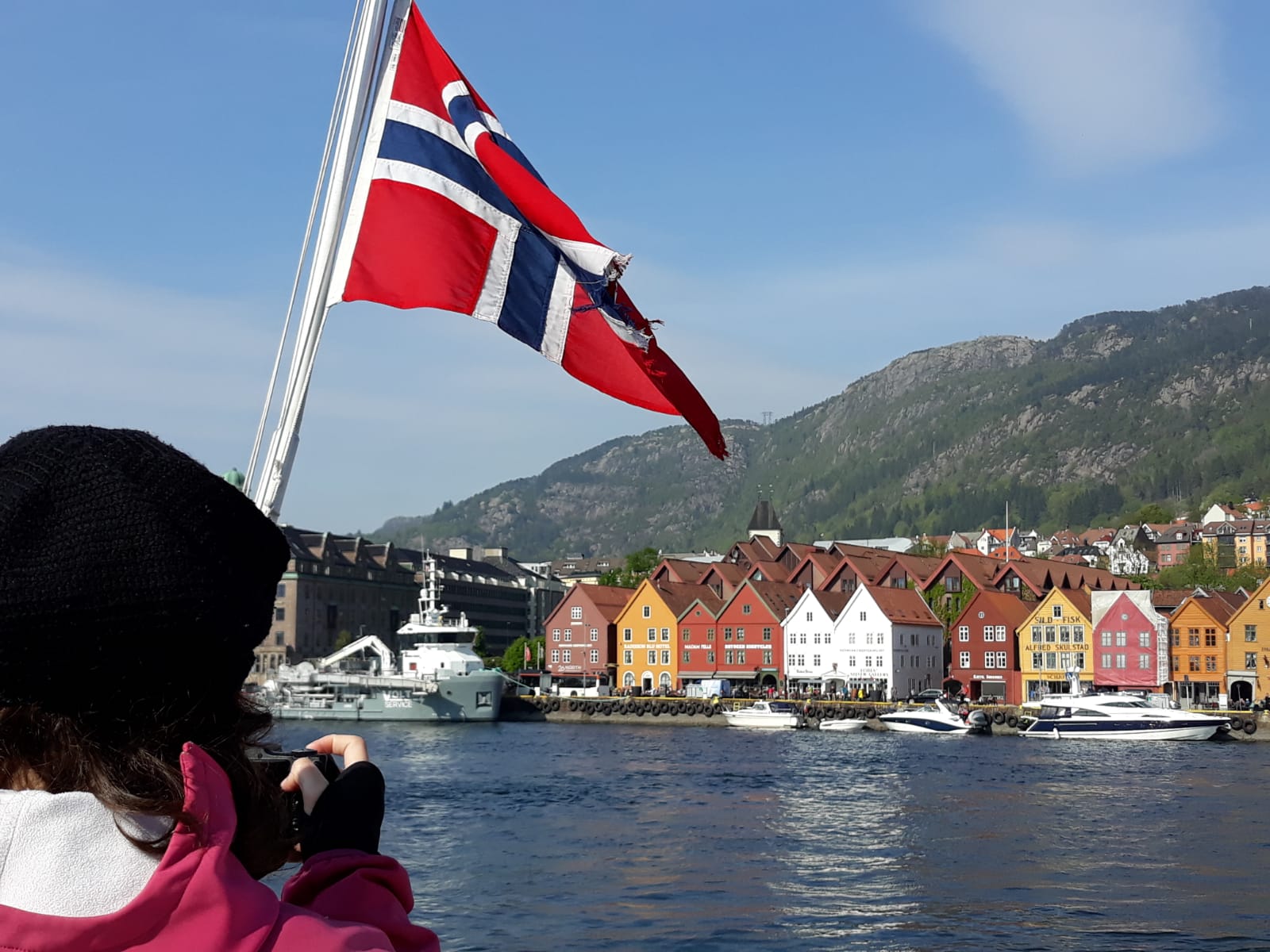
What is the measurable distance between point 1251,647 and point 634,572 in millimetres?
61055

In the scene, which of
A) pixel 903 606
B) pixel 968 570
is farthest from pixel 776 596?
pixel 968 570

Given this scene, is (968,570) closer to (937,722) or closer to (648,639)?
(648,639)

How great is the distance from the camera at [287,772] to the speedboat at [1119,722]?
6877 centimetres

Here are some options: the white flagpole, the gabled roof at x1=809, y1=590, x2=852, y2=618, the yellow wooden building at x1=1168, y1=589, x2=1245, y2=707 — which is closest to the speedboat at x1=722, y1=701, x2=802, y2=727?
the gabled roof at x1=809, y1=590, x2=852, y2=618

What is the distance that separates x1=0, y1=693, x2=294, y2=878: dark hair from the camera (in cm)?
166

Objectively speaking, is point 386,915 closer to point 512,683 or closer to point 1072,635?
point 1072,635

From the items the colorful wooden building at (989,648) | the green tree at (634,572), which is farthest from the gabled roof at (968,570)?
the green tree at (634,572)

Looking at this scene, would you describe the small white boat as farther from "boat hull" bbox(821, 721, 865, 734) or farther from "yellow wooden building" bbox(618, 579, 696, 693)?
"yellow wooden building" bbox(618, 579, 696, 693)

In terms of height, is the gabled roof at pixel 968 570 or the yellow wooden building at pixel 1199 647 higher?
the gabled roof at pixel 968 570

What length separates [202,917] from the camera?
1572mm

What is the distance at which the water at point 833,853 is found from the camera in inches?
771

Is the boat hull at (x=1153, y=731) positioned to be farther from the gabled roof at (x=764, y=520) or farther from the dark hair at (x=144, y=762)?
the gabled roof at (x=764, y=520)

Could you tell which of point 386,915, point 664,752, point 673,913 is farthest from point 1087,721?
point 386,915

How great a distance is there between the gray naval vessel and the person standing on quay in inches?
3255
